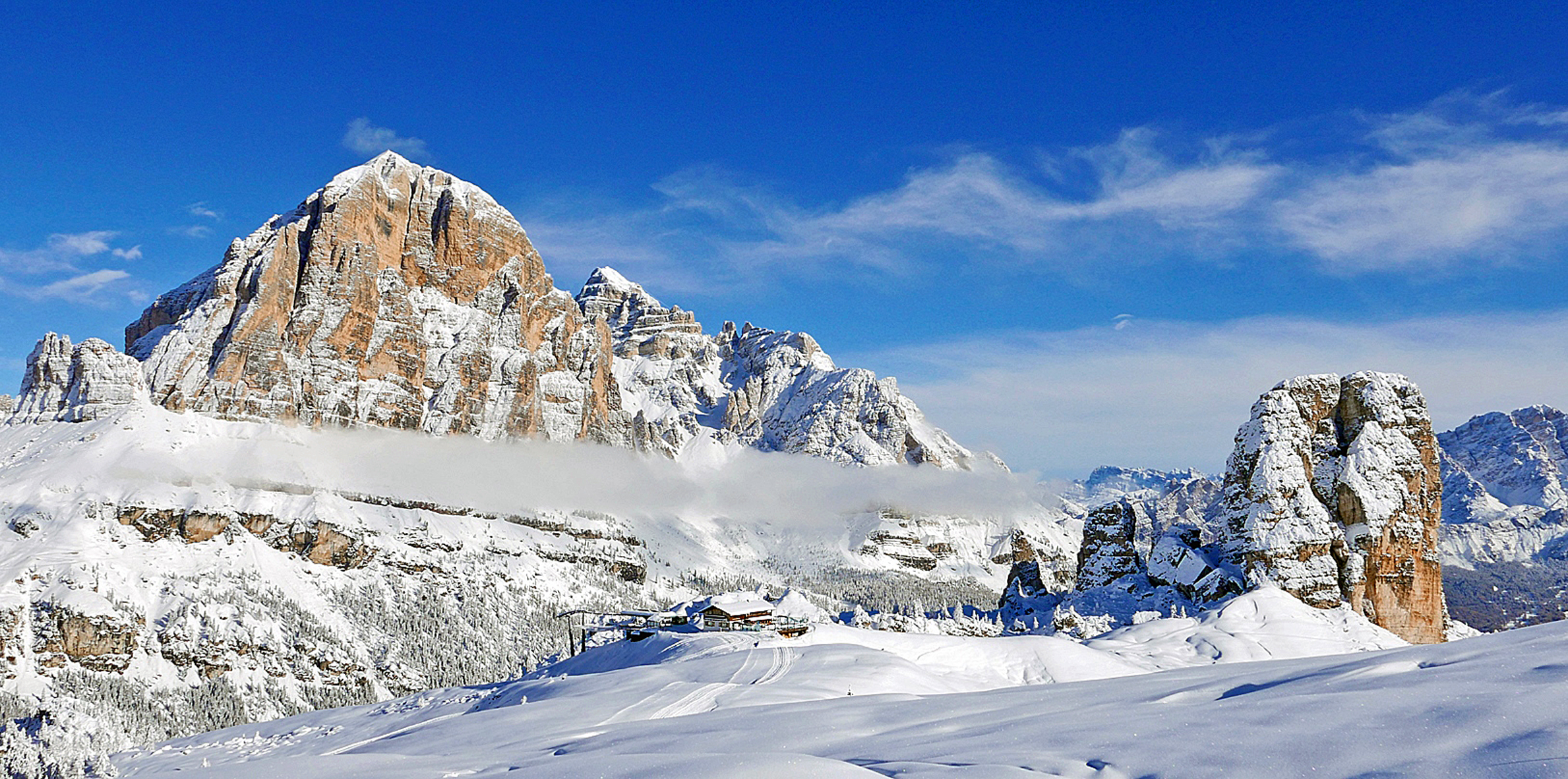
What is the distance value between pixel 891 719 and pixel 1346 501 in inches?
2524

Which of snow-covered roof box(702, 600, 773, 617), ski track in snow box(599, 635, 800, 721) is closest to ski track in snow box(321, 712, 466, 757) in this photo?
ski track in snow box(599, 635, 800, 721)

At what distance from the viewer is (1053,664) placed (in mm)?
52656

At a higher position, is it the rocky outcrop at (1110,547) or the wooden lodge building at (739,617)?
the rocky outcrop at (1110,547)

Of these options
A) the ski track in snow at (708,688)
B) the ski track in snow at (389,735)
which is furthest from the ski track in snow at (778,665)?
the ski track in snow at (389,735)

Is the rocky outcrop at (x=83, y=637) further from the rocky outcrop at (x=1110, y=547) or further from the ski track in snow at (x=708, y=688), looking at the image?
the rocky outcrop at (x=1110, y=547)

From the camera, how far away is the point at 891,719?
20891 mm

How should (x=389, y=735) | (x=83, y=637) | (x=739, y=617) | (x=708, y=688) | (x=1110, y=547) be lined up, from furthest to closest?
(x=83, y=637) < (x=739, y=617) < (x=1110, y=547) < (x=389, y=735) < (x=708, y=688)

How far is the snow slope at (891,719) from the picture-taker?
1312 cm

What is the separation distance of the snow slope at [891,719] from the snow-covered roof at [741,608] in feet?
134

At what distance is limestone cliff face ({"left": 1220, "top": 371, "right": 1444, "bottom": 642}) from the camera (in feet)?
223

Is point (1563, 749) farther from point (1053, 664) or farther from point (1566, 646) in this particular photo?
point (1053, 664)

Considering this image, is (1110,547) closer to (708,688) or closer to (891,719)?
(708,688)

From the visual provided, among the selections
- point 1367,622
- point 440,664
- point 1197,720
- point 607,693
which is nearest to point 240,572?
point 440,664

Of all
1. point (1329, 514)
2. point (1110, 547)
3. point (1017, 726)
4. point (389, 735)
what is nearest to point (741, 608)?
point (1110, 547)
